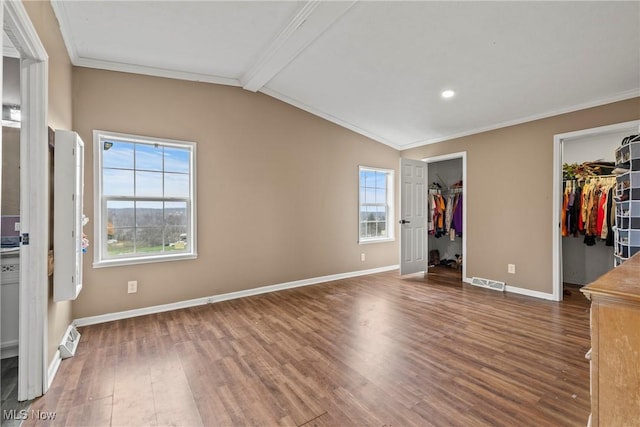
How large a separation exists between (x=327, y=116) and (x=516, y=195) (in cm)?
299

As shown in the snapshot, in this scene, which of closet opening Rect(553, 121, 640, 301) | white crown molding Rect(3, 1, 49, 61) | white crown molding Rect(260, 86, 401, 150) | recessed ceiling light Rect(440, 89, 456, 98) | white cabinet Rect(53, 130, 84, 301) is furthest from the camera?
white crown molding Rect(260, 86, 401, 150)

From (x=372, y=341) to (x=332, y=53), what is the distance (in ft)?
9.31

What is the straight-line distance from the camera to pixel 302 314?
10.5 ft

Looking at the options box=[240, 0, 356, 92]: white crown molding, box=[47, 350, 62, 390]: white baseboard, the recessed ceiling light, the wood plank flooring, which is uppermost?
box=[240, 0, 356, 92]: white crown molding

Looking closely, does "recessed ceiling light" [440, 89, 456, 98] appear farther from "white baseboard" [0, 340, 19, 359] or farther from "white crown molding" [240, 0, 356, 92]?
"white baseboard" [0, 340, 19, 359]

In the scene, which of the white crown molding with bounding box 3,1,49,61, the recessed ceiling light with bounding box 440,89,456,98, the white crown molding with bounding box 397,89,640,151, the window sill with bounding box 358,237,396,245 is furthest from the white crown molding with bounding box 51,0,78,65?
the white crown molding with bounding box 397,89,640,151

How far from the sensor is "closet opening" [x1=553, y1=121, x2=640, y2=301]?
3672 mm

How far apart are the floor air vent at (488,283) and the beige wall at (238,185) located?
5.50ft

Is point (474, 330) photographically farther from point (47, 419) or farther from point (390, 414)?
point (47, 419)

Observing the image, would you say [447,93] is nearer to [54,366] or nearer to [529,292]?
[529,292]

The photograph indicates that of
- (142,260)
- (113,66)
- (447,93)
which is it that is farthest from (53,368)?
(447,93)

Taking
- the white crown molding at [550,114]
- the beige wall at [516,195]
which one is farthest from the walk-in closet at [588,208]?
the white crown molding at [550,114]

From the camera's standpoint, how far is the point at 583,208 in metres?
4.07

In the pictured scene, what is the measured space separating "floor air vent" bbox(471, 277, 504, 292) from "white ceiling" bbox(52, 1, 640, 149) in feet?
7.70
